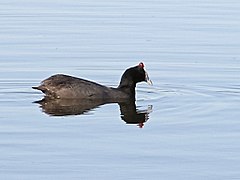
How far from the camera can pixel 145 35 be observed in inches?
893

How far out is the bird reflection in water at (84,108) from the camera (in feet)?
48.4

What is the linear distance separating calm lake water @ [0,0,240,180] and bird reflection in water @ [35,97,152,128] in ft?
0.41

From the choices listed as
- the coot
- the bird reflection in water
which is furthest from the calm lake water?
the coot

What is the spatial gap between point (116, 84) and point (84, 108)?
2210 millimetres

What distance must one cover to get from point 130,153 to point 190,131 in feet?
5.58

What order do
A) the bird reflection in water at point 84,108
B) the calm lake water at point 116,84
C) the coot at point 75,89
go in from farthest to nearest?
1. the coot at point 75,89
2. the bird reflection in water at point 84,108
3. the calm lake water at point 116,84

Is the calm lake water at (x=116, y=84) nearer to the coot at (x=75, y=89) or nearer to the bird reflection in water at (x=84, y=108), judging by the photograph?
the bird reflection in water at (x=84, y=108)

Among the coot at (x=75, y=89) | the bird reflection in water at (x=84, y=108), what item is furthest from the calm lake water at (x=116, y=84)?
the coot at (x=75, y=89)

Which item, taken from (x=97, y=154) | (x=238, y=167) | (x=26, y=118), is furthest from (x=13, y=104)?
(x=238, y=167)

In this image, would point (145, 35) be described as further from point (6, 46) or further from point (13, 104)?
point (13, 104)

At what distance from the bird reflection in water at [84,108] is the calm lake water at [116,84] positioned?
123 millimetres

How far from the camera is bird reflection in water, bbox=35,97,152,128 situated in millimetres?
14759

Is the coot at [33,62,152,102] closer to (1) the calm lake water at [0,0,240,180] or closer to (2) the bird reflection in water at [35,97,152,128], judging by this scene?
(2) the bird reflection in water at [35,97,152,128]

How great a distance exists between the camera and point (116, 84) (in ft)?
58.2
